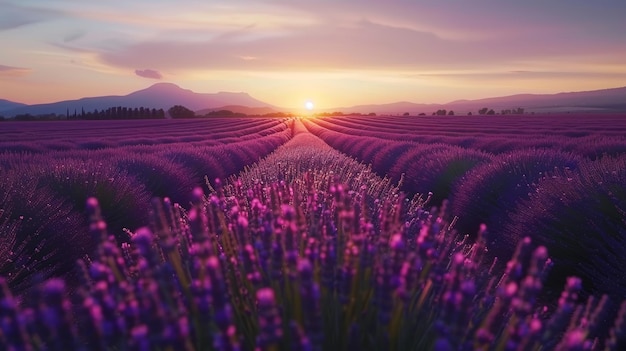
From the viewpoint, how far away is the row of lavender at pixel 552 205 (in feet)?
16.2

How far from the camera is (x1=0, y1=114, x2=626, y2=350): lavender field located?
1.45 metres

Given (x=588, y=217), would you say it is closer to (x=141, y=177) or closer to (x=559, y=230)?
(x=559, y=230)

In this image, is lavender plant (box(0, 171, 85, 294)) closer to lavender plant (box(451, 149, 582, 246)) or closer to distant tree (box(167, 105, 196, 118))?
lavender plant (box(451, 149, 582, 246))

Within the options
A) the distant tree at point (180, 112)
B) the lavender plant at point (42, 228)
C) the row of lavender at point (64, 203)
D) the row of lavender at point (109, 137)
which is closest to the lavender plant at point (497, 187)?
the row of lavender at point (64, 203)

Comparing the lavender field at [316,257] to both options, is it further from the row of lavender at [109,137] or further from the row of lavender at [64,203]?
the row of lavender at [109,137]

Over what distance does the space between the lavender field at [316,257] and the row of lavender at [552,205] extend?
2cm

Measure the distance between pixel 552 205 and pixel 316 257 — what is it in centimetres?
433

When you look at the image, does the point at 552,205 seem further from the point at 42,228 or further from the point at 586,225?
the point at 42,228

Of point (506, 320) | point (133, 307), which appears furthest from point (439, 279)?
point (133, 307)

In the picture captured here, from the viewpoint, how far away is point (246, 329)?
7.17ft

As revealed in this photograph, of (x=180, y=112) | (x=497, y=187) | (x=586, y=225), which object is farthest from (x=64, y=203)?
(x=180, y=112)

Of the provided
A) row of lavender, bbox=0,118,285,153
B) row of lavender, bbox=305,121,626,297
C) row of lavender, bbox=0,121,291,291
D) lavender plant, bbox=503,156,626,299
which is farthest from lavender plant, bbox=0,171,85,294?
row of lavender, bbox=0,118,285,153

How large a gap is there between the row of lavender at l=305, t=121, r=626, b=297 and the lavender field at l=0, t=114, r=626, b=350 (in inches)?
1.0

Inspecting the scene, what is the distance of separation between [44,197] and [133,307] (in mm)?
5286
